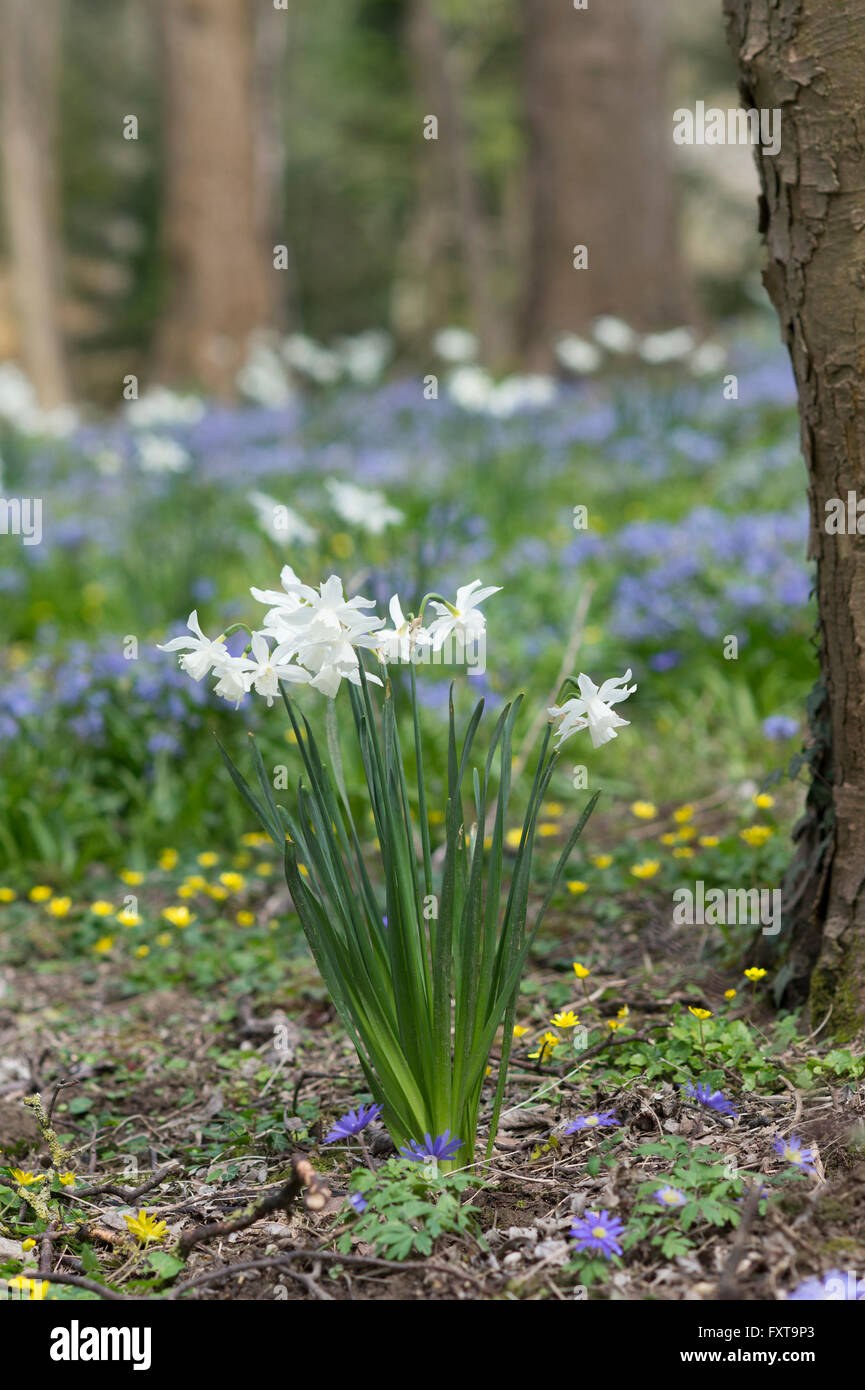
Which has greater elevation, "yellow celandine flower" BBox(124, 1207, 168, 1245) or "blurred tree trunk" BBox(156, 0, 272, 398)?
"blurred tree trunk" BBox(156, 0, 272, 398)

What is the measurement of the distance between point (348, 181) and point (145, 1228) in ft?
57.9

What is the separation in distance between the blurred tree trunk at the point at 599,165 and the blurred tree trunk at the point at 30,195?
597 cm

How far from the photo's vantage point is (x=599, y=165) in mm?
8430

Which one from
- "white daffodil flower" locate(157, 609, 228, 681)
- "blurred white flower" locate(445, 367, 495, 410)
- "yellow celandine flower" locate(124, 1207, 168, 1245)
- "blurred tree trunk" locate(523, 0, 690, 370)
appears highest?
"blurred tree trunk" locate(523, 0, 690, 370)

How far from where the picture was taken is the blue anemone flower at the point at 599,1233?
1683 millimetres

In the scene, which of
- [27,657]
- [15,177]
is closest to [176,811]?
[27,657]

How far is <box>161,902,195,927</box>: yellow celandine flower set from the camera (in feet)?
9.75

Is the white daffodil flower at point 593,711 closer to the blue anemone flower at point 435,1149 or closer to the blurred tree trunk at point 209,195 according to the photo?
the blue anemone flower at point 435,1149

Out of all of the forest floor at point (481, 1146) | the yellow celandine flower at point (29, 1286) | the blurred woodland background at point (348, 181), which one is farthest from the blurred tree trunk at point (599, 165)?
the yellow celandine flower at point (29, 1286)

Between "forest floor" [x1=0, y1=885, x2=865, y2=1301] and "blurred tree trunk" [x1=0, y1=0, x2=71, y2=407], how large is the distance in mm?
10878

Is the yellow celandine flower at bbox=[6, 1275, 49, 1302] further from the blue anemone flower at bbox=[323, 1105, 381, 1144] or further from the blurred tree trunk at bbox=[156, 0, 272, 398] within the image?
the blurred tree trunk at bbox=[156, 0, 272, 398]

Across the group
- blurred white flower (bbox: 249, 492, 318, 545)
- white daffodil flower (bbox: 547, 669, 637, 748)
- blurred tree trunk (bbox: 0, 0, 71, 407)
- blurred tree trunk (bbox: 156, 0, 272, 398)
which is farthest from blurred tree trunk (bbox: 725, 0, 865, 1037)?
blurred tree trunk (bbox: 0, 0, 71, 407)
